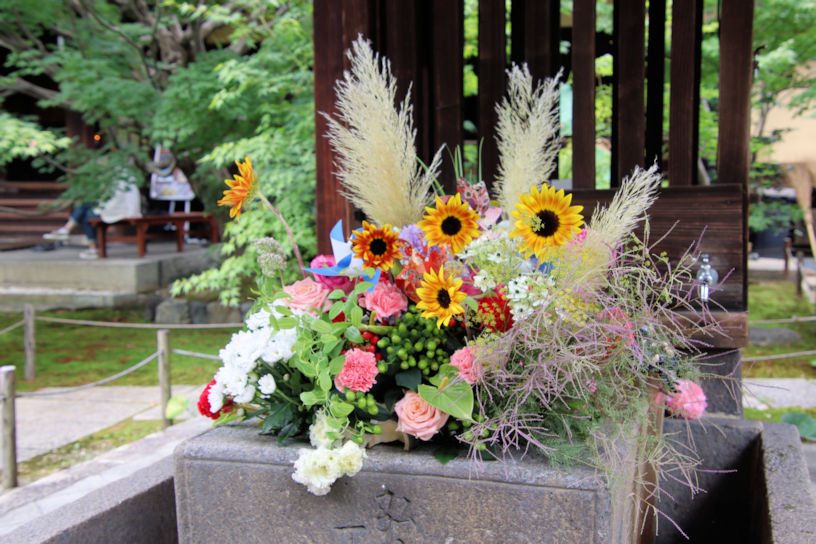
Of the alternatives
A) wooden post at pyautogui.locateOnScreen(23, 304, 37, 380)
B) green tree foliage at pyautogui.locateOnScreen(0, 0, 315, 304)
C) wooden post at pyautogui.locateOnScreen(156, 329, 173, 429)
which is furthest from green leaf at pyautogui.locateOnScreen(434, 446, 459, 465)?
wooden post at pyautogui.locateOnScreen(23, 304, 37, 380)

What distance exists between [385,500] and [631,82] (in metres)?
1.75

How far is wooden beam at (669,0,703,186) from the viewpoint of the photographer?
2.35 meters

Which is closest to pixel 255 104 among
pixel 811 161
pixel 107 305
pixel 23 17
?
pixel 23 17

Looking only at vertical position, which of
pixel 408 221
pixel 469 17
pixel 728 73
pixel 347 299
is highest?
pixel 469 17

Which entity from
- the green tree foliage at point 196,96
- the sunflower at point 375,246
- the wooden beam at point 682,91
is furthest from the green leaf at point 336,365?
the green tree foliage at point 196,96

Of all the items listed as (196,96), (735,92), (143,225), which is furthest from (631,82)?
(143,225)

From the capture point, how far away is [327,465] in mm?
1577

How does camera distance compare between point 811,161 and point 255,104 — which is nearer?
point 255,104

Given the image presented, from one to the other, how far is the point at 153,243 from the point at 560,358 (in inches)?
516

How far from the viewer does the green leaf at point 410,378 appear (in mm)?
1700

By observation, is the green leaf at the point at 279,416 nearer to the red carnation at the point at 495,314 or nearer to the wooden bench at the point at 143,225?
the red carnation at the point at 495,314

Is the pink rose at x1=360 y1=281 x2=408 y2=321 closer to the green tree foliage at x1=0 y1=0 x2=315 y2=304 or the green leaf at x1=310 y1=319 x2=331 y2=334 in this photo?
the green leaf at x1=310 y1=319 x2=331 y2=334

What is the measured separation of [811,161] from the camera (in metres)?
7.51

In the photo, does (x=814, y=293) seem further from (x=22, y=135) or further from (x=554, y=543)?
(x=22, y=135)
